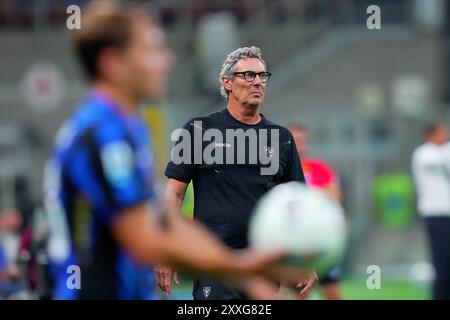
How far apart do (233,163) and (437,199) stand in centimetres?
695

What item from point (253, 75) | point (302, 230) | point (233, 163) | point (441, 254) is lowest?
point (441, 254)

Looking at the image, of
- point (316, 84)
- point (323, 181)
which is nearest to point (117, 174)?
point (323, 181)

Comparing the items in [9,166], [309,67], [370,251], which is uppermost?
[309,67]

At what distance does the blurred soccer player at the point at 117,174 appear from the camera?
14.9 feet

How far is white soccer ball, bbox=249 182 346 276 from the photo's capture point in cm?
461

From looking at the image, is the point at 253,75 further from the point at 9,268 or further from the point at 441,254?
the point at 441,254

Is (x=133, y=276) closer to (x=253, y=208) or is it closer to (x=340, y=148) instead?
(x=253, y=208)

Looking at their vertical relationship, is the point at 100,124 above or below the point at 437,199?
above

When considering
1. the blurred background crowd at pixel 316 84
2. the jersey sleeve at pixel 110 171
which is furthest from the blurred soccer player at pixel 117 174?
the blurred background crowd at pixel 316 84

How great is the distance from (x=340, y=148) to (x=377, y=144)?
649 millimetres

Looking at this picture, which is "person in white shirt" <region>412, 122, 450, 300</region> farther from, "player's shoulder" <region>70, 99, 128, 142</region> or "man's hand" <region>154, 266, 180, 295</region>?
"player's shoulder" <region>70, 99, 128, 142</region>

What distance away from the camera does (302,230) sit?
4.65 meters

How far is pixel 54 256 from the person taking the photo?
4.85 meters

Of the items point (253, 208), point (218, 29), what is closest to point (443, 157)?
point (253, 208)
